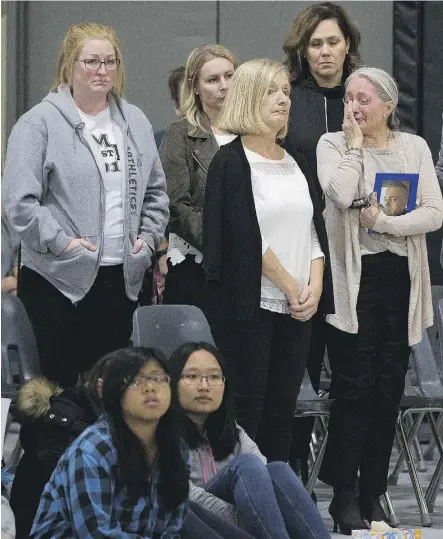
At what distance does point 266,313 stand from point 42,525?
4.47 ft

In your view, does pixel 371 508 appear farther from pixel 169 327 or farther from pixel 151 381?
pixel 151 381

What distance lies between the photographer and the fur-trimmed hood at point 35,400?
14.1 feet

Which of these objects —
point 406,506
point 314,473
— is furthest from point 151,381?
point 406,506

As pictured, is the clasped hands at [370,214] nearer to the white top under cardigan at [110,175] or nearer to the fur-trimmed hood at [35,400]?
the white top under cardigan at [110,175]

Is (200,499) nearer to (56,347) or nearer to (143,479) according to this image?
(143,479)

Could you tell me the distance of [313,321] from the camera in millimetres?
5418

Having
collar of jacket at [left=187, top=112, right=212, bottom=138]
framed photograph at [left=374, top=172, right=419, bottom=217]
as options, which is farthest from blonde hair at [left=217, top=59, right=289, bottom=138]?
framed photograph at [left=374, top=172, right=419, bottom=217]

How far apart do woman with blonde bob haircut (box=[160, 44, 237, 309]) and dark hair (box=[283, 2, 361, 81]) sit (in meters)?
0.26

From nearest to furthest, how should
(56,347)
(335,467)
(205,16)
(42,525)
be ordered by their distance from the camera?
(42,525) < (56,347) < (335,467) < (205,16)

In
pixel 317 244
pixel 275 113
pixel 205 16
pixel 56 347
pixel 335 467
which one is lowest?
pixel 335 467

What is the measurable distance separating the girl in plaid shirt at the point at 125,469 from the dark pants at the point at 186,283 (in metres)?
1.21

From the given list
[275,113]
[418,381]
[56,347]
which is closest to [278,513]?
[56,347]

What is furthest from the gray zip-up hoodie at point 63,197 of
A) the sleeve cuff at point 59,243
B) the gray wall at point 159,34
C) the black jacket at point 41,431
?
the gray wall at point 159,34

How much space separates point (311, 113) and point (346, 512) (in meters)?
1.62
